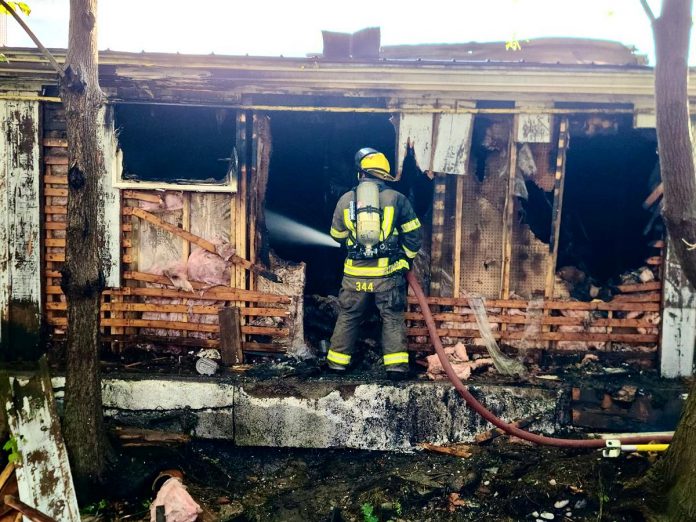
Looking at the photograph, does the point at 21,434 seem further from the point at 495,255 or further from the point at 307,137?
the point at 495,255

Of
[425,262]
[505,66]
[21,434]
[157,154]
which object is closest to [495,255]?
[425,262]

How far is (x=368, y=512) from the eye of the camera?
467cm

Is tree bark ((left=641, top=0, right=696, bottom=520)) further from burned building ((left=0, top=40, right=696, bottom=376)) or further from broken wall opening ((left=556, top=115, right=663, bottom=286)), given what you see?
broken wall opening ((left=556, top=115, right=663, bottom=286))

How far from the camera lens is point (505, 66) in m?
5.60

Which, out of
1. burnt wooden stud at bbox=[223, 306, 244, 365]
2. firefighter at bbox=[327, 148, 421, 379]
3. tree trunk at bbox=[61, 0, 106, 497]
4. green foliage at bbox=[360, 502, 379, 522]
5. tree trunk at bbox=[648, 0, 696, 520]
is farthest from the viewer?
burnt wooden stud at bbox=[223, 306, 244, 365]

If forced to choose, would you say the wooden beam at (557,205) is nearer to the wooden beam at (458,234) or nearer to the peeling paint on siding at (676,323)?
the wooden beam at (458,234)

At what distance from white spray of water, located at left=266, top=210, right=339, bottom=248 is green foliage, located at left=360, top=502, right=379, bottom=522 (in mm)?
3321

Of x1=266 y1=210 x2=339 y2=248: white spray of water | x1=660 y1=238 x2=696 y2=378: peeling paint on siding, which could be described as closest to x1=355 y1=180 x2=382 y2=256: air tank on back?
x1=266 y1=210 x2=339 y2=248: white spray of water

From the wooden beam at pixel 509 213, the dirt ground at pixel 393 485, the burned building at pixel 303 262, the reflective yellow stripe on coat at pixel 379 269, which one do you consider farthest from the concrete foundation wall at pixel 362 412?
the wooden beam at pixel 509 213

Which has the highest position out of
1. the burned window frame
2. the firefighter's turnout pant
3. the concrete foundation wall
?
the burned window frame

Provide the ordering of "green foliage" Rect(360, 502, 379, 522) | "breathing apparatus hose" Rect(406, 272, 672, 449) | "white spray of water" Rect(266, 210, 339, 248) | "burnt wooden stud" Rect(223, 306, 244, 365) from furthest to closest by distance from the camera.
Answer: "white spray of water" Rect(266, 210, 339, 248)
"burnt wooden stud" Rect(223, 306, 244, 365)
"breathing apparatus hose" Rect(406, 272, 672, 449)
"green foliage" Rect(360, 502, 379, 522)

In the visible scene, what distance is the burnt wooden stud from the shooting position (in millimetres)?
6414

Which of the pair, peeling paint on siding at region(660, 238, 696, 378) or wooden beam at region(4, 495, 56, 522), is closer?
wooden beam at region(4, 495, 56, 522)

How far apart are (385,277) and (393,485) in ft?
6.59
